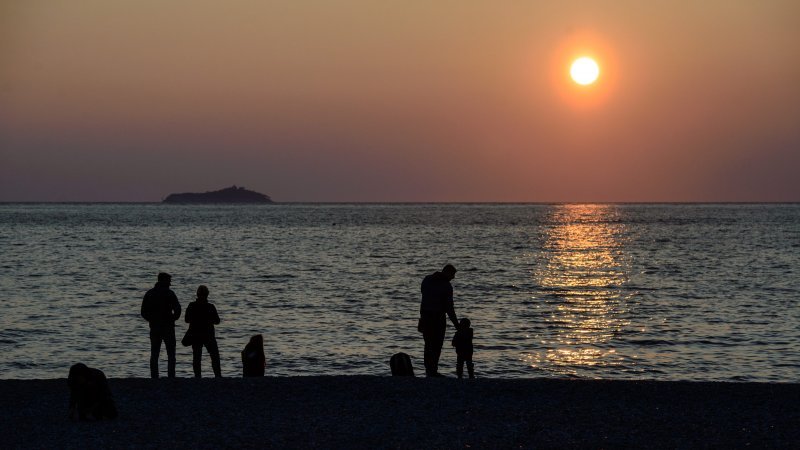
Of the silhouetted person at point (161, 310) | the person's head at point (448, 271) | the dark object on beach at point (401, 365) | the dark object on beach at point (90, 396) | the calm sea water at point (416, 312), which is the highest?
the person's head at point (448, 271)

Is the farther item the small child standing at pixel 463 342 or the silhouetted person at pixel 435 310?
the small child standing at pixel 463 342

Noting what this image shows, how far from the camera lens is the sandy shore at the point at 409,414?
12.0 meters

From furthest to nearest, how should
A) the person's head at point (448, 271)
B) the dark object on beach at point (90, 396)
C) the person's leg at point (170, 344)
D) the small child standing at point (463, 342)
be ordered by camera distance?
the small child standing at point (463, 342)
the person's leg at point (170, 344)
the person's head at point (448, 271)
the dark object on beach at point (90, 396)

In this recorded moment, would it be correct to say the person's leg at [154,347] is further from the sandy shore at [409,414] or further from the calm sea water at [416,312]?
the calm sea water at [416,312]

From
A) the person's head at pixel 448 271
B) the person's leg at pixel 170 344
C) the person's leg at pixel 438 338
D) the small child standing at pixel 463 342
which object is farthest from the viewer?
the small child standing at pixel 463 342

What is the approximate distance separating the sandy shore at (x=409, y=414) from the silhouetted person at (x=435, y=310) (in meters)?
1.35

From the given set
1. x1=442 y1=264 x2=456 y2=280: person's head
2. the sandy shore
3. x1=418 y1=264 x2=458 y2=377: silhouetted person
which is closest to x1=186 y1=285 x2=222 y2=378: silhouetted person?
the sandy shore

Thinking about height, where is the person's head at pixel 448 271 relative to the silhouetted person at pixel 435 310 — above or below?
above

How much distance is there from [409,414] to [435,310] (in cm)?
377

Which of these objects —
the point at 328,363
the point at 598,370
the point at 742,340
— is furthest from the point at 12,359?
the point at 742,340

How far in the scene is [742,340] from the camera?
94.8 feet

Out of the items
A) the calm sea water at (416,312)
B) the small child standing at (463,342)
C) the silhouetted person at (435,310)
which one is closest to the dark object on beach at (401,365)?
the silhouetted person at (435,310)

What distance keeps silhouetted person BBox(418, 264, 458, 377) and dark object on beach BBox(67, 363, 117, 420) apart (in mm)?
5872

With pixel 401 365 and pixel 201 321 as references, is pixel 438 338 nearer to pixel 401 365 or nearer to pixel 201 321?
pixel 401 365
